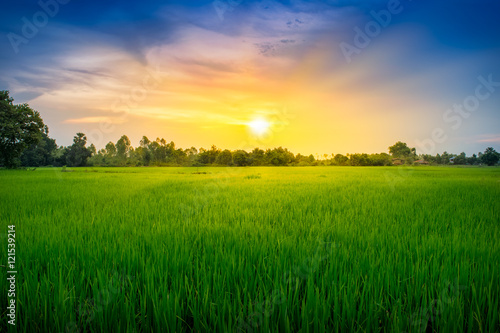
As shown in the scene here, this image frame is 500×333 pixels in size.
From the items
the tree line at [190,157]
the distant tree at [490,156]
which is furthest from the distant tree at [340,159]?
the distant tree at [490,156]

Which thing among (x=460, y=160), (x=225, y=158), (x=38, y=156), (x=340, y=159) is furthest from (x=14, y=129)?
(x=460, y=160)

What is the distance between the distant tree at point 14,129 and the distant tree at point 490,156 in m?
94.5

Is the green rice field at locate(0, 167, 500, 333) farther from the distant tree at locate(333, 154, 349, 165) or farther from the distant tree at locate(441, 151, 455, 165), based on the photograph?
the distant tree at locate(441, 151, 455, 165)

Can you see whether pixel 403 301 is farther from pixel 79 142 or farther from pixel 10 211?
pixel 79 142

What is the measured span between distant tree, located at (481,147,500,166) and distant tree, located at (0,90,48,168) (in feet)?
310

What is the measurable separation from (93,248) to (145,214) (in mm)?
1862

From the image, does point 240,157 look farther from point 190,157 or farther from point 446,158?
point 446,158

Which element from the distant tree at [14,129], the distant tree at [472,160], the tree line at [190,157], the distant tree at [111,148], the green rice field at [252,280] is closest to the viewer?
the green rice field at [252,280]

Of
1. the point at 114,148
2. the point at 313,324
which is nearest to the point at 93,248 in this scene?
the point at 313,324

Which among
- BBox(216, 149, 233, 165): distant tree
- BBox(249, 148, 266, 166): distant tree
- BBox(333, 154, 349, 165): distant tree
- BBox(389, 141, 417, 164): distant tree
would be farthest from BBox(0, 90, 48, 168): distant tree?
BBox(389, 141, 417, 164): distant tree

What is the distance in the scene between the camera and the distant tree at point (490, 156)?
203 feet

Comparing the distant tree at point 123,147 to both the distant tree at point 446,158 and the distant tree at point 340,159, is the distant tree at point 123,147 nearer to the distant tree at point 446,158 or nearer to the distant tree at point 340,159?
the distant tree at point 340,159

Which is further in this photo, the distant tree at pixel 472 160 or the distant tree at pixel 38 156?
the distant tree at pixel 472 160

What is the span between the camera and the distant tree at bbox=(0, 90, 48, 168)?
10.1 m
